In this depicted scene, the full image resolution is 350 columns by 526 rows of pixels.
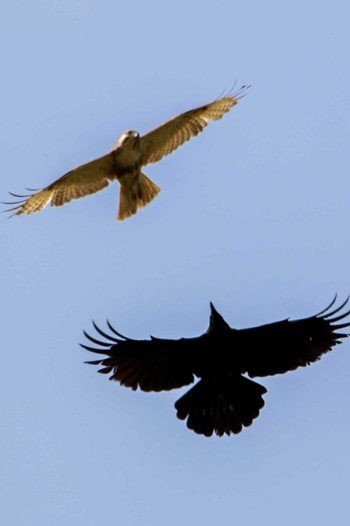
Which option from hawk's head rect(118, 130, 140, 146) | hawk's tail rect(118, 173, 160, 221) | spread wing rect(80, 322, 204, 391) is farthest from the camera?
hawk's tail rect(118, 173, 160, 221)

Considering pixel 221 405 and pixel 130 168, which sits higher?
pixel 130 168

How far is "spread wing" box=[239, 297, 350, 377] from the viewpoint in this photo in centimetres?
1296

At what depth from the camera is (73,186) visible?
52.2ft

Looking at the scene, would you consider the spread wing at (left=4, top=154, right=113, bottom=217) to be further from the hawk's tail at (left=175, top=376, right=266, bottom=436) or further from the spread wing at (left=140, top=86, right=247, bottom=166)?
the hawk's tail at (left=175, top=376, right=266, bottom=436)

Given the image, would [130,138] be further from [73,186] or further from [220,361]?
[220,361]

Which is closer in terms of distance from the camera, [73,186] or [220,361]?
[220,361]

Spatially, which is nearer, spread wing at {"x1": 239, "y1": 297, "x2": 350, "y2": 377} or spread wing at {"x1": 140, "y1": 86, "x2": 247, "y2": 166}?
spread wing at {"x1": 239, "y1": 297, "x2": 350, "y2": 377}

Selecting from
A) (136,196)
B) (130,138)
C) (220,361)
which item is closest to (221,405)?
(220,361)

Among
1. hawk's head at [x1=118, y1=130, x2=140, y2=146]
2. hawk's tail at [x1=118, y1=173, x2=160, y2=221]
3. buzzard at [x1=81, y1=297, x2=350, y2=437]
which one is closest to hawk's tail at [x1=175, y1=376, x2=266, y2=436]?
buzzard at [x1=81, y1=297, x2=350, y2=437]

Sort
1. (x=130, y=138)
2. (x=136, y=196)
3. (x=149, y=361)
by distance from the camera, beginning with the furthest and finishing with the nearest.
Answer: (x=136, y=196)
(x=130, y=138)
(x=149, y=361)

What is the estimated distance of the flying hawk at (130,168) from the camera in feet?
51.4

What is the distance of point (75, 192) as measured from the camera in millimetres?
15922

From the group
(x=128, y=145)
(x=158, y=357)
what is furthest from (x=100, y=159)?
(x=158, y=357)

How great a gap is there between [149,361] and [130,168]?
3.58m
